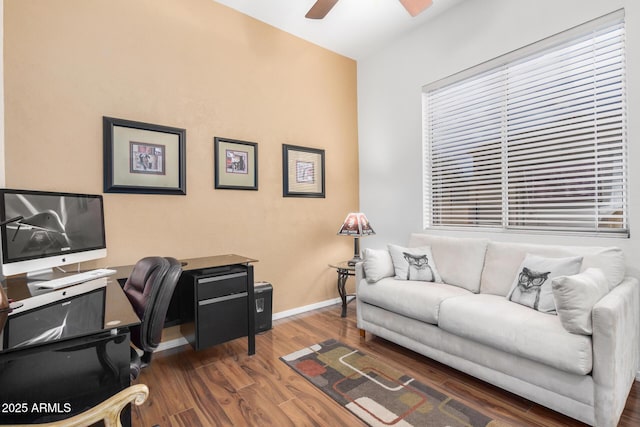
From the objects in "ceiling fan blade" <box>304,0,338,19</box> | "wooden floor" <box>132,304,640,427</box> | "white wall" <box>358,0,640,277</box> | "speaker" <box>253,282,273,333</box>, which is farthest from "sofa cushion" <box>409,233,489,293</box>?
"ceiling fan blade" <box>304,0,338,19</box>

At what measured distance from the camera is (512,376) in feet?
6.05

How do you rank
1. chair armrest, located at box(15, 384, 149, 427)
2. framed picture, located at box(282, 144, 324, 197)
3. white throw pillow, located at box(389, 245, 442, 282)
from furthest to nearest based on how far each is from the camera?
framed picture, located at box(282, 144, 324, 197)
white throw pillow, located at box(389, 245, 442, 282)
chair armrest, located at box(15, 384, 149, 427)

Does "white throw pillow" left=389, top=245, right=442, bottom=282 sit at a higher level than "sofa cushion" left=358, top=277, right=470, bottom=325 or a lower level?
higher

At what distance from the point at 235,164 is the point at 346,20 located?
187cm

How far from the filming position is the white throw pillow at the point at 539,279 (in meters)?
2.00

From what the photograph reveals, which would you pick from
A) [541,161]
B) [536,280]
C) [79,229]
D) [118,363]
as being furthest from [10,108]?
[541,161]

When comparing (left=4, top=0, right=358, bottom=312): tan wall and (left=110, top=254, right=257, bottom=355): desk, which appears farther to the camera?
(left=110, top=254, right=257, bottom=355): desk

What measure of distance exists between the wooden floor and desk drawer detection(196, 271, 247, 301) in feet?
1.76

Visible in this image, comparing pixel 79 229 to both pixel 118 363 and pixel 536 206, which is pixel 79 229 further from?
pixel 536 206

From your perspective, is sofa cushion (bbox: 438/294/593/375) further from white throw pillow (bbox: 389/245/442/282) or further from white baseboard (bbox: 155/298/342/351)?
white baseboard (bbox: 155/298/342/351)

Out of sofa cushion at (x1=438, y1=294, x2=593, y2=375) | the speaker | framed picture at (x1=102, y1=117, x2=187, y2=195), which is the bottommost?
the speaker

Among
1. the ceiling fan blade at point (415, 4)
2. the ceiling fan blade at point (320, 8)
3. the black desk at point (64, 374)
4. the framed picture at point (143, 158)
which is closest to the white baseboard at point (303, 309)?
the framed picture at point (143, 158)

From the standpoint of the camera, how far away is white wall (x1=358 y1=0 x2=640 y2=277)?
6.89 ft

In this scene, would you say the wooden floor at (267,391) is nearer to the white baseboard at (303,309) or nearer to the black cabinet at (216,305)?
the black cabinet at (216,305)
